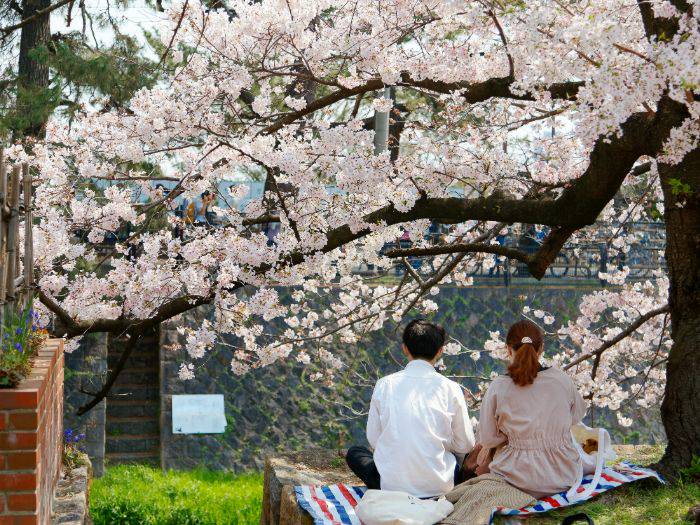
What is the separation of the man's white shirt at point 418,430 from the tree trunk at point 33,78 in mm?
6481

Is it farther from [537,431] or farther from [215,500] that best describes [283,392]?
[537,431]

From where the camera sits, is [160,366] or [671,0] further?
[160,366]

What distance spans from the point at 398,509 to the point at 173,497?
6.57 meters

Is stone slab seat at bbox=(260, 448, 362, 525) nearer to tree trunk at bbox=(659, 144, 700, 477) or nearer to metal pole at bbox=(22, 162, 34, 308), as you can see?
metal pole at bbox=(22, 162, 34, 308)

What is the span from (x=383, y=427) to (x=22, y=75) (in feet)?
27.2

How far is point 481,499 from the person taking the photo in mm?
3984

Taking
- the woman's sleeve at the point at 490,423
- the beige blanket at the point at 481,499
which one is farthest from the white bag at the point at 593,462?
the woman's sleeve at the point at 490,423

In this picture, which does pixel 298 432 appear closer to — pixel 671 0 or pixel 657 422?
pixel 657 422

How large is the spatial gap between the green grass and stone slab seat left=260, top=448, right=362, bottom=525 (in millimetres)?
3489

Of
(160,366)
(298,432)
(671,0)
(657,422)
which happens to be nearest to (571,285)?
(657,422)

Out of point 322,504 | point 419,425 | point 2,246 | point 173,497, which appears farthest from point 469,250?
point 173,497

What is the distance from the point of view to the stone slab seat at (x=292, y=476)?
4859 mm

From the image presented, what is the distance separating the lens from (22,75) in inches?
423

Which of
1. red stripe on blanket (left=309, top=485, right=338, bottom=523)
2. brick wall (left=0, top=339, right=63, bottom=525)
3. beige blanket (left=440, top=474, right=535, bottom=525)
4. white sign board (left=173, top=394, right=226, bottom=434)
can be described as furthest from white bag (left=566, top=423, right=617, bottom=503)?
white sign board (left=173, top=394, right=226, bottom=434)
